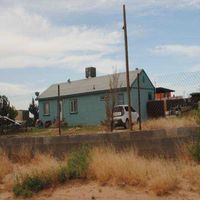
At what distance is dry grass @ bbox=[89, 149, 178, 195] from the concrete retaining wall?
3.11ft

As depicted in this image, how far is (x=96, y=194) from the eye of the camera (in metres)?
9.70

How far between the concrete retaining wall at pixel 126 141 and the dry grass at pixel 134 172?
947 mm

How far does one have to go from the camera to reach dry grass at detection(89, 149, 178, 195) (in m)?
9.35

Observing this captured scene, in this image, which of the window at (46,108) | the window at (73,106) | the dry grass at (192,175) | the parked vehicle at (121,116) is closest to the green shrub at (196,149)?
the dry grass at (192,175)

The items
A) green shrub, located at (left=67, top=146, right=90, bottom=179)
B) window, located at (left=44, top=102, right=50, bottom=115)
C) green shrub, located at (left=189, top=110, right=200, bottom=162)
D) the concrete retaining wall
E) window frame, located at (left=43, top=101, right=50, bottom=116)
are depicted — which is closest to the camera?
green shrub, located at (left=67, top=146, right=90, bottom=179)

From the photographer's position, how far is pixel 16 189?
10.5 m

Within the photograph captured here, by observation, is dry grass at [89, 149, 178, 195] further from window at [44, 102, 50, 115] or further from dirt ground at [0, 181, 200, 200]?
window at [44, 102, 50, 115]

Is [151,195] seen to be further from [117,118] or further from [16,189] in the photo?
[117,118]

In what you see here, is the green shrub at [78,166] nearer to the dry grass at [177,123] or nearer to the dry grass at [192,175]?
the dry grass at [192,175]

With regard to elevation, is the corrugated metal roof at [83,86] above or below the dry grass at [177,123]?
above

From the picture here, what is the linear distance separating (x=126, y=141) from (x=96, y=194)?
11.4 ft

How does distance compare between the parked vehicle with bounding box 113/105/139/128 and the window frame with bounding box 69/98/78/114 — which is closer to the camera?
the parked vehicle with bounding box 113/105/139/128

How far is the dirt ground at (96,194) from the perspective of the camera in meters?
9.09

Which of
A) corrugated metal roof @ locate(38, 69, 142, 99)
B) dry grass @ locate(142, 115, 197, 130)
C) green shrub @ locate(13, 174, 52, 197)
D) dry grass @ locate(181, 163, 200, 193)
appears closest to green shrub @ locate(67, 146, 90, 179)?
green shrub @ locate(13, 174, 52, 197)
